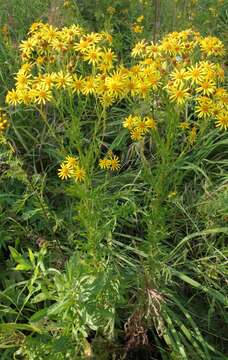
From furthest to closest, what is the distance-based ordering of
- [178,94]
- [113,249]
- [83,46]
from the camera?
1. [113,249]
2. [83,46]
3. [178,94]

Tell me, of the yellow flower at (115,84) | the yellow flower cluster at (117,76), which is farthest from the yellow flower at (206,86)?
the yellow flower at (115,84)

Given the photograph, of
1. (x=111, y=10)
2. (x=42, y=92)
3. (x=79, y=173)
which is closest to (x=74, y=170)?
(x=79, y=173)

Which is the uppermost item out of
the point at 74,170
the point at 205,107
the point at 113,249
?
the point at 205,107

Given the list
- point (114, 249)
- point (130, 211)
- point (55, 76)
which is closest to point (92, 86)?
point (55, 76)

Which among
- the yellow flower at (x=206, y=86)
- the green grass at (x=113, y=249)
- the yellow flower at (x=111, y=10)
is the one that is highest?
the yellow flower at (x=206, y=86)

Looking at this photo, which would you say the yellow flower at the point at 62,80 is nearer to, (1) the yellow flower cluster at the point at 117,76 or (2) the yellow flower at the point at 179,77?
(1) the yellow flower cluster at the point at 117,76

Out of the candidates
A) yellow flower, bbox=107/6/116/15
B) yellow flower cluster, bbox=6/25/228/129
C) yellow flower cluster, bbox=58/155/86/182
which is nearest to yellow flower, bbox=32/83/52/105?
yellow flower cluster, bbox=6/25/228/129

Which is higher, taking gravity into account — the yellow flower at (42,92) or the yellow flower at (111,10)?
the yellow flower at (42,92)

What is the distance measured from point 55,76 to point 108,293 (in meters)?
0.73

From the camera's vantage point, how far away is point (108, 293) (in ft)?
5.12

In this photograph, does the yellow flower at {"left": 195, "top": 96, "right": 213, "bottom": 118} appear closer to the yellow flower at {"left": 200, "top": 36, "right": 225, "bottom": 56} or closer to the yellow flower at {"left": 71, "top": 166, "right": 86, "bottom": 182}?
the yellow flower at {"left": 200, "top": 36, "right": 225, "bottom": 56}

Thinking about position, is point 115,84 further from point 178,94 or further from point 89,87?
point 178,94

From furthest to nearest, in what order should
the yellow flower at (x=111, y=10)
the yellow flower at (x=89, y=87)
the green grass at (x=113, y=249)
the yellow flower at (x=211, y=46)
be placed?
the yellow flower at (x=111, y=10) < the yellow flower at (x=211, y=46) < the yellow flower at (x=89, y=87) < the green grass at (x=113, y=249)

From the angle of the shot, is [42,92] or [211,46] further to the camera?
[211,46]
